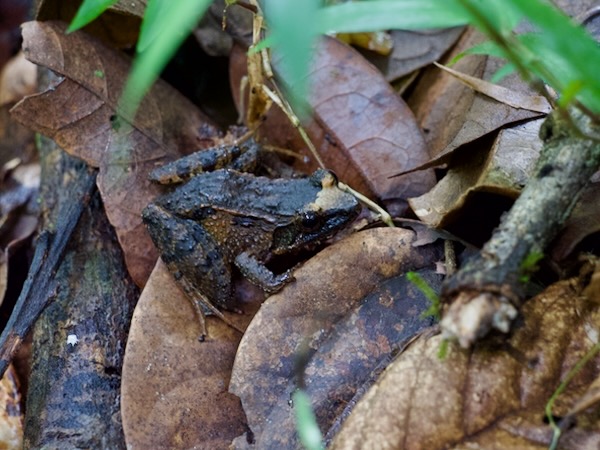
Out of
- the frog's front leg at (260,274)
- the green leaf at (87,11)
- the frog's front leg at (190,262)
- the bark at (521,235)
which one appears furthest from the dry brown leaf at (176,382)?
the green leaf at (87,11)

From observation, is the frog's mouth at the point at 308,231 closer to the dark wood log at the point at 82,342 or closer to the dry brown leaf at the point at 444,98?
the dry brown leaf at the point at 444,98

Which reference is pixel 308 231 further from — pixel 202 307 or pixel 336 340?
pixel 336 340

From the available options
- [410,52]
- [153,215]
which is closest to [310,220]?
[153,215]

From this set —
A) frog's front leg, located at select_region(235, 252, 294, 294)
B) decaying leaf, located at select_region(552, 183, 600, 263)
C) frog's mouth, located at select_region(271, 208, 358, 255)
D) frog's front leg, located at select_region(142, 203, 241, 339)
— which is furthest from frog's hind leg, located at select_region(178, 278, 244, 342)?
decaying leaf, located at select_region(552, 183, 600, 263)

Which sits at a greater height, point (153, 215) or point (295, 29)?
point (295, 29)

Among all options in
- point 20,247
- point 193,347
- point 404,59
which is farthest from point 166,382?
point 404,59
